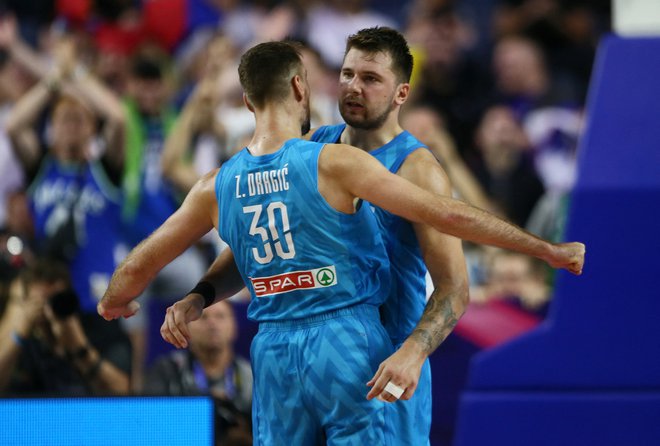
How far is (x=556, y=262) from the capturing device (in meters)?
3.73

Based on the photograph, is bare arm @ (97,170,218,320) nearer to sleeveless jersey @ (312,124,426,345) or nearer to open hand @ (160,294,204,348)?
open hand @ (160,294,204,348)

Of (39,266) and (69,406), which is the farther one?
(39,266)

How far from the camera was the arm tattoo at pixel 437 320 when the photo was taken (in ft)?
12.7

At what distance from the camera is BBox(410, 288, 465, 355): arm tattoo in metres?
3.87

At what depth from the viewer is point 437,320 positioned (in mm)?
3951

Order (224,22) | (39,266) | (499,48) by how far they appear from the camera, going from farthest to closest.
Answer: (224,22) → (499,48) → (39,266)

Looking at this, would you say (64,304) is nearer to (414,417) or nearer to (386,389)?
(414,417)

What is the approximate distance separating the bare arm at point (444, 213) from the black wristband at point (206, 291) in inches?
35.6

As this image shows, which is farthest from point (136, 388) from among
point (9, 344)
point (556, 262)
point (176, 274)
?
point (556, 262)

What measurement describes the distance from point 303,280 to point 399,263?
52cm

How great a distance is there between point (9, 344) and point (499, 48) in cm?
531

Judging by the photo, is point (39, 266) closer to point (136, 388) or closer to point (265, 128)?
point (136, 388)

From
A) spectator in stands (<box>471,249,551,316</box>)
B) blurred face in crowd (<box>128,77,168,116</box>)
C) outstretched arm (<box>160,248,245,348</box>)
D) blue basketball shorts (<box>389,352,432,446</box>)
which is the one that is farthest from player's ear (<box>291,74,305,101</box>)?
blurred face in crowd (<box>128,77,168,116</box>)

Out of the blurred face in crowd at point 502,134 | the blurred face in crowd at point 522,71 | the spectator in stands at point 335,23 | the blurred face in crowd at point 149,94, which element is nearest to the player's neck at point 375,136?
the blurred face in crowd at point 502,134
